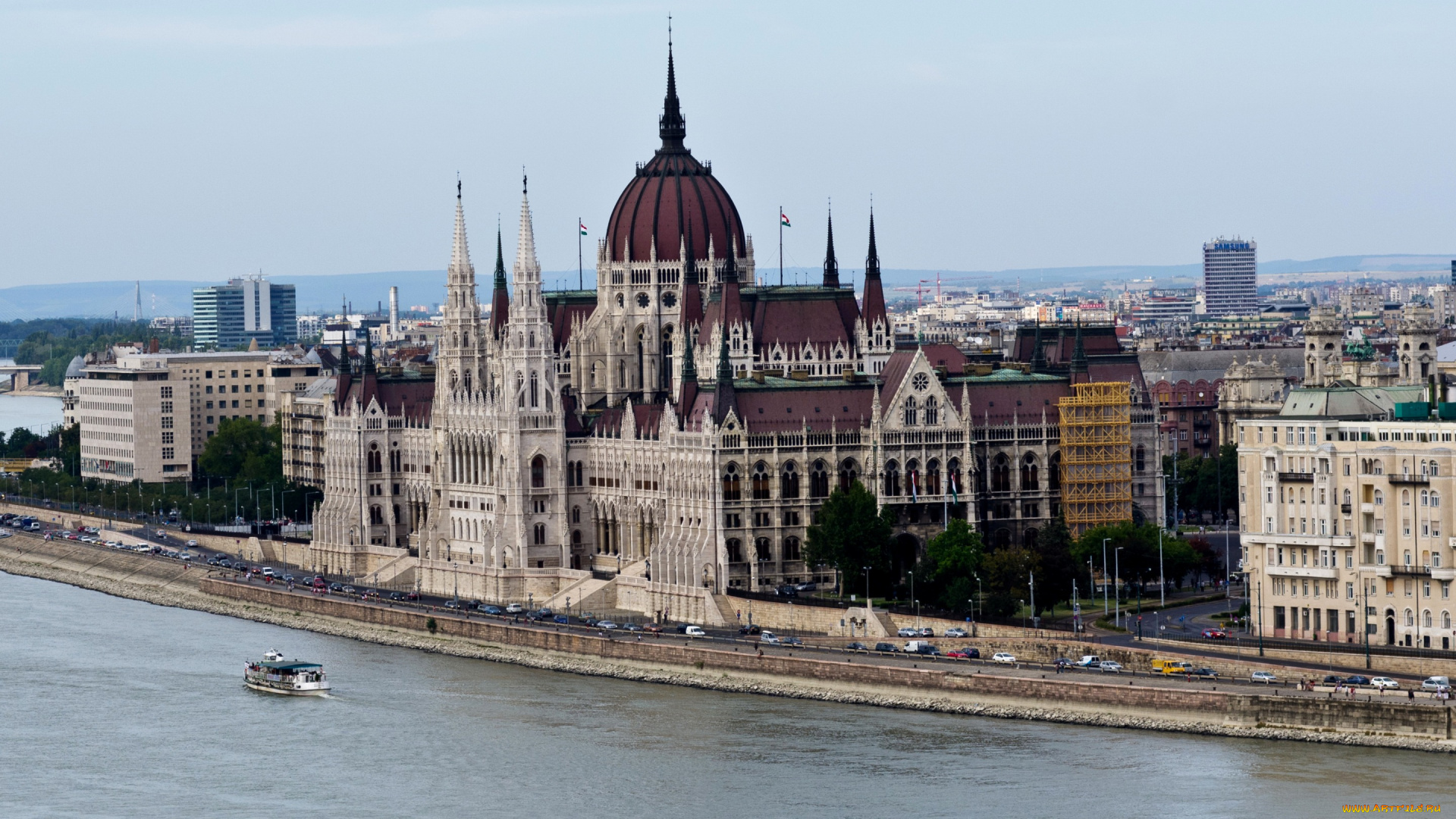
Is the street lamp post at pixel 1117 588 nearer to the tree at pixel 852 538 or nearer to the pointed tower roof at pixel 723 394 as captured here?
the tree at pixel 852 538

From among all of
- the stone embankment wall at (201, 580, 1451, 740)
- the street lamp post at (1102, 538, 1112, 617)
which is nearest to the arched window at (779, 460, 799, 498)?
the stone embankment wall at (201, 580, 1451, 740)

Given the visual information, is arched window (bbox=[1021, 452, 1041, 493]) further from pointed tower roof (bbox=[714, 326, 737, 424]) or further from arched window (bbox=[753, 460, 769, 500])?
pointed tower roof (bbox=[714, 326, 737, 424])

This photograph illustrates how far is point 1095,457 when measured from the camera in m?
150

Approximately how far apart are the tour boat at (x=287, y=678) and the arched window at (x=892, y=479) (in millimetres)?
29123

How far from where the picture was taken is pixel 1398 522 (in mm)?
116062

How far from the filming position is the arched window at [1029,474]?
497 ft

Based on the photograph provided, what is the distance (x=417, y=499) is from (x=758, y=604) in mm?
40193

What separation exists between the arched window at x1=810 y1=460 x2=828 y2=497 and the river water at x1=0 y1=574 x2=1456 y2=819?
18.5 m

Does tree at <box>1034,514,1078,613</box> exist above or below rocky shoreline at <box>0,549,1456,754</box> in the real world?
above

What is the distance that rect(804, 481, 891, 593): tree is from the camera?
459 feet

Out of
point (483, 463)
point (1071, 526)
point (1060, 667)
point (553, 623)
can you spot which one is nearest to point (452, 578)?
point (483, 463)

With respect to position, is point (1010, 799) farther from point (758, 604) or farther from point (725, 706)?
point (758, 604)

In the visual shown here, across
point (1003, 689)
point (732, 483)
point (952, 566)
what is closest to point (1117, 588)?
point (952, 566)

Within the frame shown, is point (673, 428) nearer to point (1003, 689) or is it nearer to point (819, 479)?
point (819, 479)
